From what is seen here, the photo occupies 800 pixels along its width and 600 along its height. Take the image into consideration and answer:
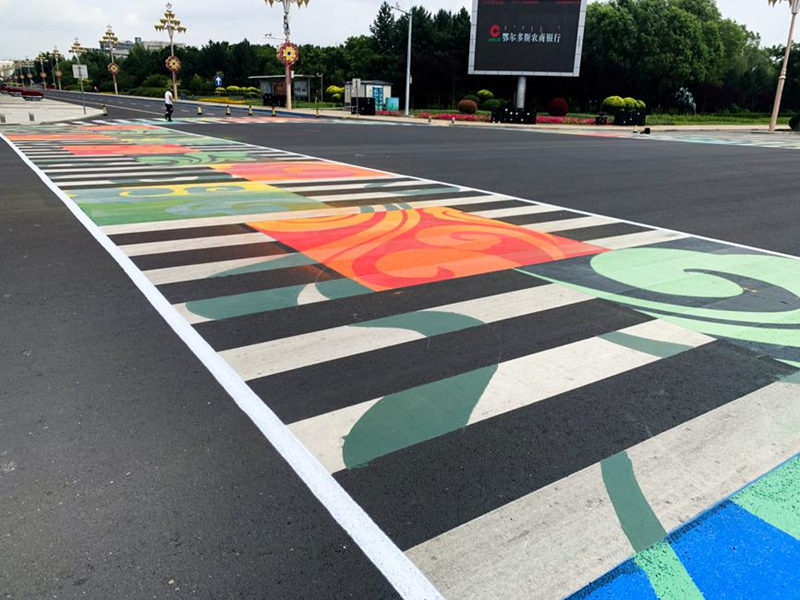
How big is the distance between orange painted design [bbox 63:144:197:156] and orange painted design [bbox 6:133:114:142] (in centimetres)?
328

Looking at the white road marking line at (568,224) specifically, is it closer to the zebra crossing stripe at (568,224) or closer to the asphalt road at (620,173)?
the zebra crossing stripe at (568,224)

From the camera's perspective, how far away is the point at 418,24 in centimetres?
7031

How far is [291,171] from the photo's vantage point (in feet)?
48.0

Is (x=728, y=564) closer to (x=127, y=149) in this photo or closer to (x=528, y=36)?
(x=127, y=149)

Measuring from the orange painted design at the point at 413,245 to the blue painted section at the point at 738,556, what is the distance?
12.5 feet

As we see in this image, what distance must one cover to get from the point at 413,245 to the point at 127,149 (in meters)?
14.7

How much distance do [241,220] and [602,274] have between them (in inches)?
208

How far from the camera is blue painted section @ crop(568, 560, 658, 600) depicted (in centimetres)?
248

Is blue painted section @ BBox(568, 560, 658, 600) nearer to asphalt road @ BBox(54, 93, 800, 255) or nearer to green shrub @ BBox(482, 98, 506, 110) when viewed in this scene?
asphalt road @ BBox(54, 93, 800, 255)

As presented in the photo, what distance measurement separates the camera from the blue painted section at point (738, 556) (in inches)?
99.1

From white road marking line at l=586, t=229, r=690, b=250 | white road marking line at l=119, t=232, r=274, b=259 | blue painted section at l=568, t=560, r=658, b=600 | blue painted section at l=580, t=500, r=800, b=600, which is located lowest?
blue painted section at l=568, t=560, r=658, b=600

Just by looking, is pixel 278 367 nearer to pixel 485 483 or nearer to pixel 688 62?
pixel 485 483

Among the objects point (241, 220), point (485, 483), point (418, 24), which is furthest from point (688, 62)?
point (485, 483)

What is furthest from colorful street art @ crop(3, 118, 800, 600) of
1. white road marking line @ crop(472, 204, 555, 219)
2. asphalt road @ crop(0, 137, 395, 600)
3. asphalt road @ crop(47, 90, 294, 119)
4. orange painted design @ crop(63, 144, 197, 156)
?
asphalt road @ crop(47, 90, 294, 119)
